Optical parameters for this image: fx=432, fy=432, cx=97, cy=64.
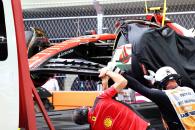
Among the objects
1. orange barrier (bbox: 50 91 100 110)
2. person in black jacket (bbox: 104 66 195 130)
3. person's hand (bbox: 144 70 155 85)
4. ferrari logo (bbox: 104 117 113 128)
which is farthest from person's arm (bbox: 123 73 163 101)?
orange barrier (bbox: 50 91 100 110)

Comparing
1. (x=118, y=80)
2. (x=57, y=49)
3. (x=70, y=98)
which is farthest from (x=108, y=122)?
(x=70, y=98)

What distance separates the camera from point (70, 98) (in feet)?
19.1

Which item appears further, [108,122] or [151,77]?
[151,77]

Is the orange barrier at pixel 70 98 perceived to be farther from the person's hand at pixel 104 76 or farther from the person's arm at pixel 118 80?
the person's arm at pixel 118 80

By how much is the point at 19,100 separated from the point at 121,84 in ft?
4.06

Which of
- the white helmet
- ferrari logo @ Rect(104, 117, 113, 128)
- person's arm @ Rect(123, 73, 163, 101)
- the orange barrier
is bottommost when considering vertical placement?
the orange barrier

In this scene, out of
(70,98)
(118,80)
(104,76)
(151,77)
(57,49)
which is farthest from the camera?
(70,98)

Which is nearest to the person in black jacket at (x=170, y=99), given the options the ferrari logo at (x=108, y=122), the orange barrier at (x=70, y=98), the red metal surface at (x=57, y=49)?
the ferrari logo at (x=108, y=122)

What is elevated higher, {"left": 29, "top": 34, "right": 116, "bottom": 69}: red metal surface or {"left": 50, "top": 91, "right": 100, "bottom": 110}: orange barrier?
{"left": 29, "top": 34, "right": 116, "bottom": 69}: red metal surface

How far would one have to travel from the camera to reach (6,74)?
2135mm

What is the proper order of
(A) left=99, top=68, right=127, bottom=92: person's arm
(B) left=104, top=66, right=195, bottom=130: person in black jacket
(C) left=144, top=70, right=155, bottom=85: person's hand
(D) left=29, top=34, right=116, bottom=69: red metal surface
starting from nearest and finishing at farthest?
(A) left=99, top=68, right=127, bottom=92: person's arm < (B) left=104, top=66, right=195, bottom=130: person in black jacket < (C) left=144, top=70, right=155, bottom=85: person's hand < (D) left=29, top=34, right=116, bottom=69: red metal surface

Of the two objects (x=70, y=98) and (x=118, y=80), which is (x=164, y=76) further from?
(x=70, y=98)

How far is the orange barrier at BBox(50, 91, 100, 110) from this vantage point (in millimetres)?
5539

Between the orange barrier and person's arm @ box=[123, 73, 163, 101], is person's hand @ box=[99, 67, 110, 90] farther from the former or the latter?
the orange barrier
